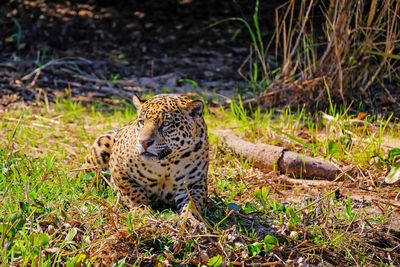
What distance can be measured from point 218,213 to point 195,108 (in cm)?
87

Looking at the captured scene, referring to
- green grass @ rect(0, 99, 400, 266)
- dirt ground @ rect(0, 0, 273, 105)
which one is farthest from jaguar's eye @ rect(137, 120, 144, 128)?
dirt ground @ rect(0, 0, 273, 105)

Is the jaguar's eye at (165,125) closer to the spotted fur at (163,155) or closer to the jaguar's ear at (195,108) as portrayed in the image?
the spotted fur at (163,155)

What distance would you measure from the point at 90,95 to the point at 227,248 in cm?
492

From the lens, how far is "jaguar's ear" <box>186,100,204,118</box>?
4578 mm

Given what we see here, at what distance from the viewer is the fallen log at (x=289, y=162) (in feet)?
18.7

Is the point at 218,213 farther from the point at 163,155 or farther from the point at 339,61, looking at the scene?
the point at 339,61

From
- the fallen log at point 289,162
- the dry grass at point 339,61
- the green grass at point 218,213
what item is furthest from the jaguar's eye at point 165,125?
the dry grass at point 339,61

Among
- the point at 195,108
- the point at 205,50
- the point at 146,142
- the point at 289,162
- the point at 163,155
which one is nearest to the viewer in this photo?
the point at 146,142

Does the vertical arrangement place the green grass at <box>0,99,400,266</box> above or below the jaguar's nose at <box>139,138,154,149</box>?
below

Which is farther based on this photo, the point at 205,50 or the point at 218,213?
the point at 205,50

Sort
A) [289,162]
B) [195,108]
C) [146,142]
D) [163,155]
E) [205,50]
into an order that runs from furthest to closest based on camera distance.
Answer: [205,50] < [289,162] < [195,108] < [163,155] < [146,142]

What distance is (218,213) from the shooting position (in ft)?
15.3

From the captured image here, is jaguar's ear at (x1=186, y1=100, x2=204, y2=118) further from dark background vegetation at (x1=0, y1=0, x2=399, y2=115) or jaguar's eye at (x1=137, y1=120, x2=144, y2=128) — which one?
dark background vegetation at (x1=0, y1=0, x2=399, y2=115)

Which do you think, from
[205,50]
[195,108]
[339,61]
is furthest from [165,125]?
[205,50]
